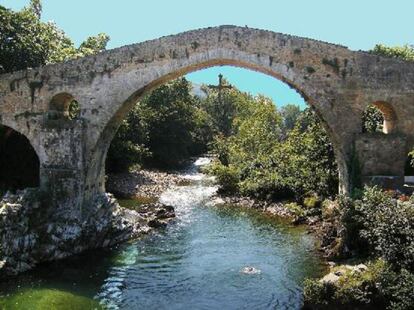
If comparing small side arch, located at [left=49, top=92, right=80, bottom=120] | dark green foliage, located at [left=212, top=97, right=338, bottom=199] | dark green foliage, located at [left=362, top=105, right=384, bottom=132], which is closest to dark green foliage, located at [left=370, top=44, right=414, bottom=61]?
dark green foliage, located at [left=212, top=97, right=338, bottom=199]

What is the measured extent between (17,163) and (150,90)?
7823 millimetres

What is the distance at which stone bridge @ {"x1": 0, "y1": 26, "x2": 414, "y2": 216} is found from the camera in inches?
669

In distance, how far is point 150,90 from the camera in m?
18.7

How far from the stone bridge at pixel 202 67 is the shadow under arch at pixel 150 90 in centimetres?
5

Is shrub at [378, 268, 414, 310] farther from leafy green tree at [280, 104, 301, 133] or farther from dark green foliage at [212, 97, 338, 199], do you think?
leafy green tree at [280, 104, 301, 133]

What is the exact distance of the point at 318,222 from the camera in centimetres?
2145

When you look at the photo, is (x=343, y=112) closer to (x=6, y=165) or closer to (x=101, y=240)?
(x=101, y=240)

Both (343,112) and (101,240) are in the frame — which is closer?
(343,112)

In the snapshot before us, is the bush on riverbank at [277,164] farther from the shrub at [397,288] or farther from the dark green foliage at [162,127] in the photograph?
the shrub at [397,288]

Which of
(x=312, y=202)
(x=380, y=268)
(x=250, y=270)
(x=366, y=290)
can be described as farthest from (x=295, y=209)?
(x=366, y=290)

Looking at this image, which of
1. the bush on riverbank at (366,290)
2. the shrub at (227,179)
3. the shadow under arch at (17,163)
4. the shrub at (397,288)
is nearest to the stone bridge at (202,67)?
the shadow under arch at (17,163)

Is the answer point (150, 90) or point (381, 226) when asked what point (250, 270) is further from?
point (150, 90)

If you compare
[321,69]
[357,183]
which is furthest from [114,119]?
[357,183]

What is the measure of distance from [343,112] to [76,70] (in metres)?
9.20
